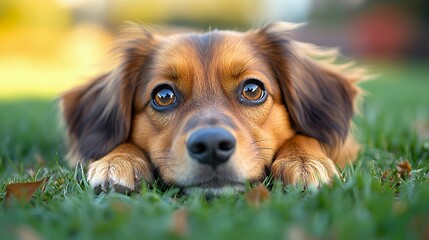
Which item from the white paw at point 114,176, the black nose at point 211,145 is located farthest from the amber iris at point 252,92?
the white paw at point 114,176

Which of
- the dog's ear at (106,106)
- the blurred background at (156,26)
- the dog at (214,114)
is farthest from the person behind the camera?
the blurred background at (156,26)

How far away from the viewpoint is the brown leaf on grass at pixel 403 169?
138 inches

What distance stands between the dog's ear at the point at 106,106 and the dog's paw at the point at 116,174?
504mm

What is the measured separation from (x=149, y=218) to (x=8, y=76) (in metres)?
15.6

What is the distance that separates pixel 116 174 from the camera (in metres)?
3.22

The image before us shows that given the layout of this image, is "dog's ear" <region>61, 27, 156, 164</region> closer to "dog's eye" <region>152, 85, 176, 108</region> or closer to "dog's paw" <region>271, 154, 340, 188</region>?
"dog's eye" <region>152, 85, 176, 108</region>

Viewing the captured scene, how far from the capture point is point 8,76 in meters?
16.6

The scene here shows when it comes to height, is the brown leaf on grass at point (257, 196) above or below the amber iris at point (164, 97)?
below

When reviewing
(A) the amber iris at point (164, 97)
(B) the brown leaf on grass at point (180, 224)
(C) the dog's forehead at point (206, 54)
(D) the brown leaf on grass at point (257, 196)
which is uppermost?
(C) the dog's forehead at point (206, 54)

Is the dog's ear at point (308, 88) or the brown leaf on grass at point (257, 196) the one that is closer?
the brown leaf on grass at point (257, 196)

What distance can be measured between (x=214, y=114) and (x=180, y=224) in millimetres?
1232

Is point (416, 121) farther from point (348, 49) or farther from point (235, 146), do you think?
point (348, 49)

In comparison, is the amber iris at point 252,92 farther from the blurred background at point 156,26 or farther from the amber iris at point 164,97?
the blurred background at point 156,26

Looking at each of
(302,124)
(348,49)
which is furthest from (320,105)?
(348,49)
